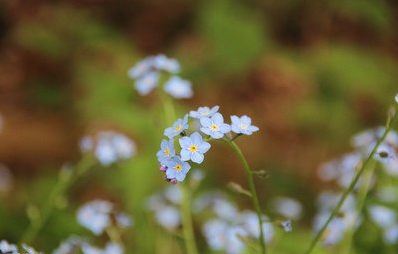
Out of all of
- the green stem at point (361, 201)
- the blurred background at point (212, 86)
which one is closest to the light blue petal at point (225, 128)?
the green stem at point (361, 201)

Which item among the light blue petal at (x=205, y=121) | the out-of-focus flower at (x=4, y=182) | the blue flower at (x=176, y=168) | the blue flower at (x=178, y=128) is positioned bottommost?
the blue flower at (x=176, y=168)

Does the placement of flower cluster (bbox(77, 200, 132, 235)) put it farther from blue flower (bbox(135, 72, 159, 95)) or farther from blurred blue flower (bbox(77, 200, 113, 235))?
blue flower (bbox(135, 72, 159, 95))

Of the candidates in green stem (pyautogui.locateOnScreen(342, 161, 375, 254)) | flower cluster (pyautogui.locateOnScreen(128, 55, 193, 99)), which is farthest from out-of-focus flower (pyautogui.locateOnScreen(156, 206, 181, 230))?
green stem (pyautogui.locateOnScreen(342, 161, 375, 254))

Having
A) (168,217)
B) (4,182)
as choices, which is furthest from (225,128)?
(4,182)

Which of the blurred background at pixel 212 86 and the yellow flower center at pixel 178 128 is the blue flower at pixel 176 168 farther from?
the blurred background at pixel 212 86

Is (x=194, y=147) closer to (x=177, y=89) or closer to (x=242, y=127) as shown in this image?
(x=242, y=127)

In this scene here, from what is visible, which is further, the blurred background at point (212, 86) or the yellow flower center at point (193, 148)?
the blurred background at point (212, 86)

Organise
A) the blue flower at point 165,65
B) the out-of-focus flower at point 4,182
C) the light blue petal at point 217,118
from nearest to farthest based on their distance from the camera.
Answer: the light blue petal at point 217,118
the blue flower at point 165,65
the out-of-focus flower at point 4,182
